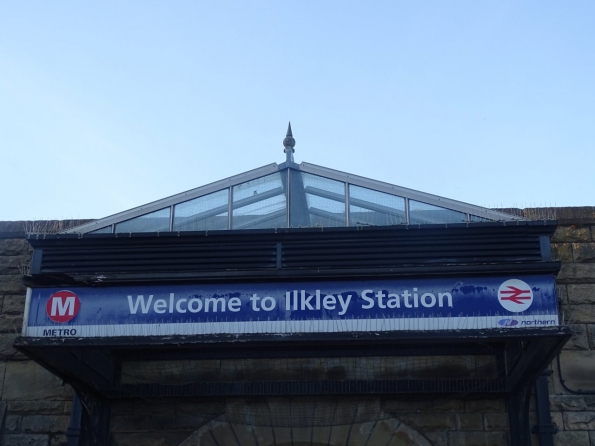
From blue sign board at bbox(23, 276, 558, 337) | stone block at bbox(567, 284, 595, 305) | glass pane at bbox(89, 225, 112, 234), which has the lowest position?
blue sign board at bbox(23, 276, 558, 337)

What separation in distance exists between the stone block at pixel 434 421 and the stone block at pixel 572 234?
269 cm

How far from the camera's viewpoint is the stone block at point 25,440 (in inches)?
406

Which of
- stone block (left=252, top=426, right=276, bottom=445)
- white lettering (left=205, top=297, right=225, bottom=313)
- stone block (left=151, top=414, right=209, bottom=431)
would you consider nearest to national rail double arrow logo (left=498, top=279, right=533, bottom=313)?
white lettering (left=205, top=297, right=225, bottom=313)

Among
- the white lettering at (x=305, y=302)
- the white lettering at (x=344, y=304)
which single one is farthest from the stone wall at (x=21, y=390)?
the white lettering at (x=344, y=304)

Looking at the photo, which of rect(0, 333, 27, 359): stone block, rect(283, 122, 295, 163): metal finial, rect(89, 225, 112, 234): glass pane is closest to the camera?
rect(89, 225, 112, 234): glass pane

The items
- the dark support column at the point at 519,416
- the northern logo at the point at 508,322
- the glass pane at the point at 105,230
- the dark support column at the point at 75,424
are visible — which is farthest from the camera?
the dark support column at the point at 75,424

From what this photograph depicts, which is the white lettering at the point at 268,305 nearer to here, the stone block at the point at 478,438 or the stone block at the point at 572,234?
the stone block at the point at 478,438

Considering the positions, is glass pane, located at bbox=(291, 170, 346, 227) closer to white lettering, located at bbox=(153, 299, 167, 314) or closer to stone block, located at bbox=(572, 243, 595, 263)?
white lettering, located at bbox=(153, 299, 167, 314)

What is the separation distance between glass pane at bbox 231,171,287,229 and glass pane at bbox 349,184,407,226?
0.77 m

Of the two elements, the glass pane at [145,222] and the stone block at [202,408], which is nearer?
the glass pane at [145,222]

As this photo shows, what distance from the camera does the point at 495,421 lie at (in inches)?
390

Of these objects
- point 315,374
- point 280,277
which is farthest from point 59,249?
point 315,374

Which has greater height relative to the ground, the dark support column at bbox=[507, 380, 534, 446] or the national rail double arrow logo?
the national rail double arrow logo

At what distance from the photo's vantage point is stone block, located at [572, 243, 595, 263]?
34.8 feet
